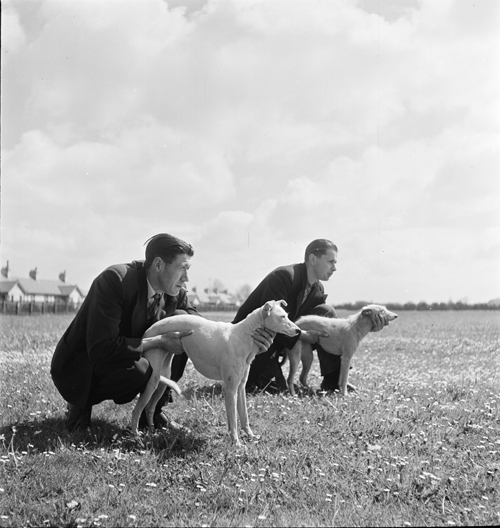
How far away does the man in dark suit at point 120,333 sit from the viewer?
6043mm

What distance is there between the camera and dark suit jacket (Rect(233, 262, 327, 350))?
8789 mm

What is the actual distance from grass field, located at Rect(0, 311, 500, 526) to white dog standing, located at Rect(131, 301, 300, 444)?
0.39m

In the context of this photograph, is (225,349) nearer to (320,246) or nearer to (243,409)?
(243,409)

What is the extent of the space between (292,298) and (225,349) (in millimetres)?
3161

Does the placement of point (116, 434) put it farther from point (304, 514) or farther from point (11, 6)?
point (11, 6)

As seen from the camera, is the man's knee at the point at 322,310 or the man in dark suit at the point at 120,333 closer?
the man in dark suit at the point at 120,333

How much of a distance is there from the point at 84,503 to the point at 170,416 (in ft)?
8.45

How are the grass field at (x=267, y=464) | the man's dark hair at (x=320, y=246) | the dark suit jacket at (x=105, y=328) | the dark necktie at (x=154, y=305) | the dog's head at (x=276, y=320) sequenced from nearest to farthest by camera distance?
the grass field at (x=267, y=464), the dog's head at (x=276, y=320), the dark suit jacket at (x=105, y=328), the dark necktie at (x=154, y=305), the man's dark hair at (x=320, y=246)

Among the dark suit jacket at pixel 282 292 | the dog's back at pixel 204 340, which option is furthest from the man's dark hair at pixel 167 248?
the dark suit jacket at pixel 282 292

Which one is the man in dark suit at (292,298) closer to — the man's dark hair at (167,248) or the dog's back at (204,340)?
the dog's back at (204,340)

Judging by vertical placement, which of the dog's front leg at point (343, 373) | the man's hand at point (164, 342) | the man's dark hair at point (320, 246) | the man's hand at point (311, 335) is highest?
the man's dark hair at point (320, 246)

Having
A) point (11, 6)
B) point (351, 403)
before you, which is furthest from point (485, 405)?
point (11, 6)

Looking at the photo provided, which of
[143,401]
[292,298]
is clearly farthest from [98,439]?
[292,298]

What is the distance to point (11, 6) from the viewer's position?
6.35 metres
